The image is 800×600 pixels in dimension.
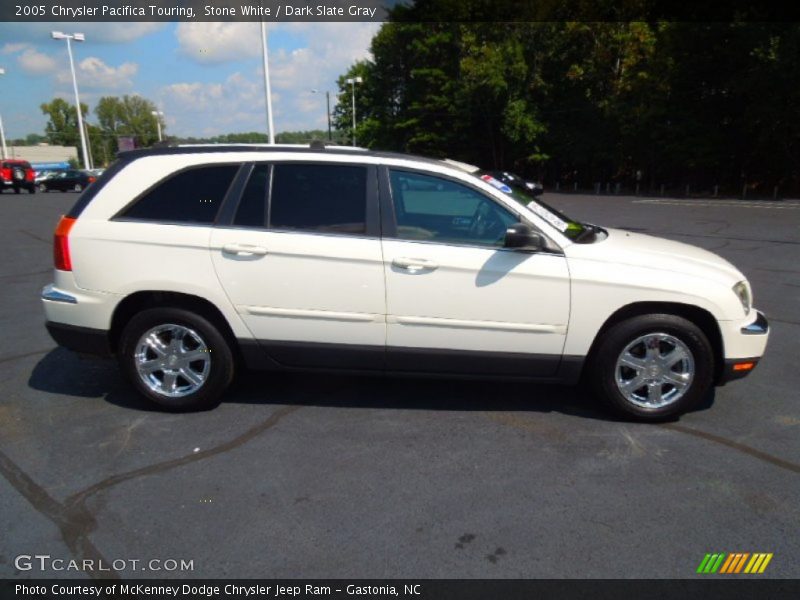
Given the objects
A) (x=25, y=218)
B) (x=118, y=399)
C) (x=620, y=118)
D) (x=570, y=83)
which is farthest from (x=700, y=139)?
(x=118, y=399)

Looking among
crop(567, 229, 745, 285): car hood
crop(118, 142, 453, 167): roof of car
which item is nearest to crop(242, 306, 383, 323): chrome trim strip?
crop(118, 142, 453, 167): roof of car

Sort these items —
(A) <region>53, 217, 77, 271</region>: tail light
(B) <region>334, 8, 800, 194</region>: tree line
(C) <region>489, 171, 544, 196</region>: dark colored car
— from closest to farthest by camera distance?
1. (A) <region>53, 217, 77, 271</region>: tail light
2. (C) <region>489, 171, 544, 196</region>: dark colored car
3. (B) <region>334, 8, 800, 194</region>: tree line

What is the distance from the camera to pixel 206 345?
13.1 ft

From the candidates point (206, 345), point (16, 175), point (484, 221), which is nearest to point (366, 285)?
point (484, 221)

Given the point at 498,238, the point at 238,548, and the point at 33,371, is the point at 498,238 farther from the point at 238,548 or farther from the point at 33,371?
the point at 33,371

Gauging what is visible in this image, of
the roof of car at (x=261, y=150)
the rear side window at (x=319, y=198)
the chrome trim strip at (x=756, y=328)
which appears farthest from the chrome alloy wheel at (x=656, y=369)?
the rear side window at (x=319, y=198)

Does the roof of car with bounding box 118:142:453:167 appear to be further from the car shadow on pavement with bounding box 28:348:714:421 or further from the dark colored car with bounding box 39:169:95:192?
the dark colored car with bounding box 39:169:95:192

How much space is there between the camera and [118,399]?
4289 mm

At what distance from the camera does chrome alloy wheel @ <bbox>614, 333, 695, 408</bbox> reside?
3807 mm

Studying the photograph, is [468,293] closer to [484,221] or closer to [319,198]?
[484,221]

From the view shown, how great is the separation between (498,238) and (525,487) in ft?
5.11

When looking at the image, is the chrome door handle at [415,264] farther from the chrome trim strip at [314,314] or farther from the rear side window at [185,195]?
the rear side window at [185,195]

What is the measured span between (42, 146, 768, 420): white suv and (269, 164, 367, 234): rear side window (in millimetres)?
10
